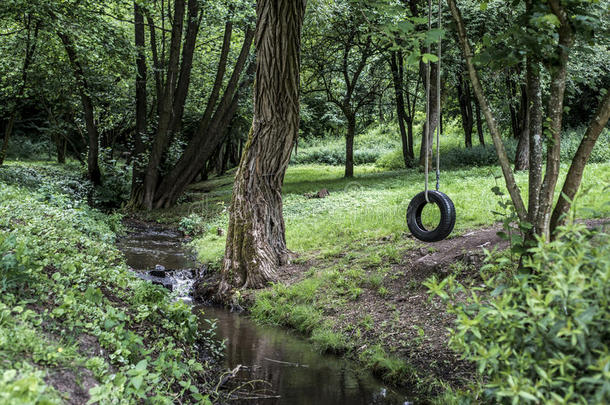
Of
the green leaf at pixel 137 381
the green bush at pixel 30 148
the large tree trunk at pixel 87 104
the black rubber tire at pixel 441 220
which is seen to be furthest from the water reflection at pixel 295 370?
the green bush at pixel 30 148

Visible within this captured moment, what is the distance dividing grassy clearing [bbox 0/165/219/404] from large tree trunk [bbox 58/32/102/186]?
9006 mm

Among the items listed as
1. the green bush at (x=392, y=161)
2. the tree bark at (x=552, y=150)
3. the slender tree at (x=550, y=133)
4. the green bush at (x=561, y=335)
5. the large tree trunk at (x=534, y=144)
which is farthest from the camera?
the green bush at (x=392, y=161)

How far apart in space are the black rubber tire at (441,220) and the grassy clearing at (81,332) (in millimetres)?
3035

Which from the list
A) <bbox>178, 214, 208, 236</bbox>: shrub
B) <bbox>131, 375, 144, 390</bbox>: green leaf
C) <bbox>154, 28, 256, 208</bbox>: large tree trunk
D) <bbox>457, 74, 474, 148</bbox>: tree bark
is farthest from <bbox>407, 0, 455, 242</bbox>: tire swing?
<bbox>457, 74, 474, 148</bbox>: tree bark

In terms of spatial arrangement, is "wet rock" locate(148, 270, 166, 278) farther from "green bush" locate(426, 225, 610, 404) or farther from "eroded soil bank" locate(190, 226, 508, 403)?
"green bush" locate(426, 225, 610, 404)

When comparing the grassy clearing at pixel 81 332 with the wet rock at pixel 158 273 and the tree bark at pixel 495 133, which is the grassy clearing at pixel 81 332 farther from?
the tree bark at pixel 495 133

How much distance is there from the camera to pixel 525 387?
2.25 m

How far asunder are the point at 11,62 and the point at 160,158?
A: 5387 millimetres

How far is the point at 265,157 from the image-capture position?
770 centimetres

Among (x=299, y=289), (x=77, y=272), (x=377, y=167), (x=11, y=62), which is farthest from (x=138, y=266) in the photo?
(x=377, y=167)

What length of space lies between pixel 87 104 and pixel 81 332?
14.6 meters

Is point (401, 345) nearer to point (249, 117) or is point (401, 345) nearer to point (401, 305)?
point (401, 305)

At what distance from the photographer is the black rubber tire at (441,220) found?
596cm

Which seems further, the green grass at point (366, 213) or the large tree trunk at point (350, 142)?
the large tree trunk at point (350, 142)
